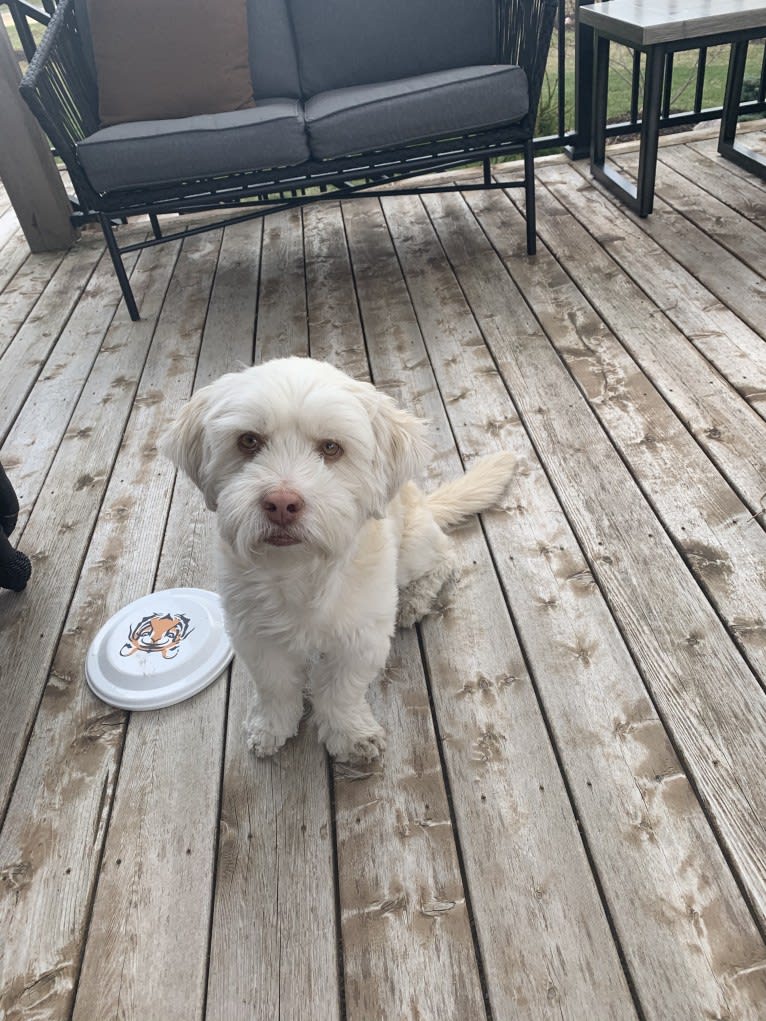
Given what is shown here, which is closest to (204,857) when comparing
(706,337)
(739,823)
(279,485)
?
(279,485)

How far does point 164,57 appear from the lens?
312cm

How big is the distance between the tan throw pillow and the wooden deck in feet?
4.26

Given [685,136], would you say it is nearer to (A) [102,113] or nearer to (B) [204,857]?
(A) [102,113]

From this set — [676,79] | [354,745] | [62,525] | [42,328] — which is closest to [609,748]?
[354,745]

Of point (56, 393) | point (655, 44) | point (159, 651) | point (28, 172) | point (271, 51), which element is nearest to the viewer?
point (159, 651)

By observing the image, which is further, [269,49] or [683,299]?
[269,49]

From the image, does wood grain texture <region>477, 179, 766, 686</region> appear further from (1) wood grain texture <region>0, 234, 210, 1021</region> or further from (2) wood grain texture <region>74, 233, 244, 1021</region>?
(1) wood grain texture <region>0, 234, 210, 1021</region>

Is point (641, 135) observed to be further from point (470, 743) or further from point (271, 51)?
point (470, 743)

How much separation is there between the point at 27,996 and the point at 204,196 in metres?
2.78

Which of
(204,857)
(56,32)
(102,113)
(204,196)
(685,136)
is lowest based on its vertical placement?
(685,136)

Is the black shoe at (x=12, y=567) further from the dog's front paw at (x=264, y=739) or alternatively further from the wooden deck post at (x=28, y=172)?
the wooden deck post at (x=28, y=172)

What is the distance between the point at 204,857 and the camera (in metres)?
1.24

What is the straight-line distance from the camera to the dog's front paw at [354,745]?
52.7 inches

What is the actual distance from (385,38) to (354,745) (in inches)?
127
